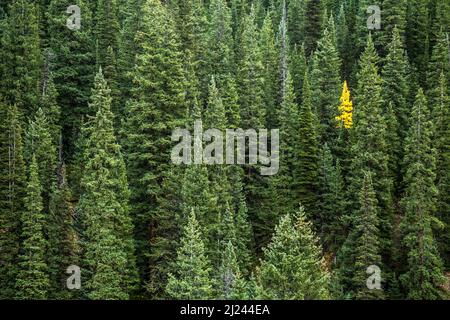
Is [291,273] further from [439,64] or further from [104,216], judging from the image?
[439,64]

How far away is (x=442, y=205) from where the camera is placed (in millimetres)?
50375

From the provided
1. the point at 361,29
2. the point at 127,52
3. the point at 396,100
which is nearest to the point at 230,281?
the point at 396,100

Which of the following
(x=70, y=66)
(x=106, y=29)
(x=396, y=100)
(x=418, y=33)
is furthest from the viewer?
(x=418, y=33)

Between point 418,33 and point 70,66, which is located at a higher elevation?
point 418,33

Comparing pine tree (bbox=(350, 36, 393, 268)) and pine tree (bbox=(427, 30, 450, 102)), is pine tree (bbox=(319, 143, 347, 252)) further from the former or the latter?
pine tree (bbox=(427, 30, 450, 102))

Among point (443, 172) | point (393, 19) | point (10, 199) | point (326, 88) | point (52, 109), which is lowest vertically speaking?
point (10, 199)

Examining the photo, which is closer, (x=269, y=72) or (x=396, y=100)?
(x=396, y=100)

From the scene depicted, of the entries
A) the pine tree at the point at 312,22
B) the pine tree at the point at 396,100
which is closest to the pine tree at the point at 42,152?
the pine tree at the point at 396,100

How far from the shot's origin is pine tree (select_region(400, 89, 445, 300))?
145 feet

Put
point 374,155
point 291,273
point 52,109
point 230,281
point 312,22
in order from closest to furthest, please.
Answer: point 291,273, point 230,281, point 374,155, point 52,109, point 312,22

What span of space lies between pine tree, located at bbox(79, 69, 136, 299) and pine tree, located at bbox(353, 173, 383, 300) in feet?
48.1

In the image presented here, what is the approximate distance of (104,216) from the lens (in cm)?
3975

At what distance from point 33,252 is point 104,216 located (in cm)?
614
